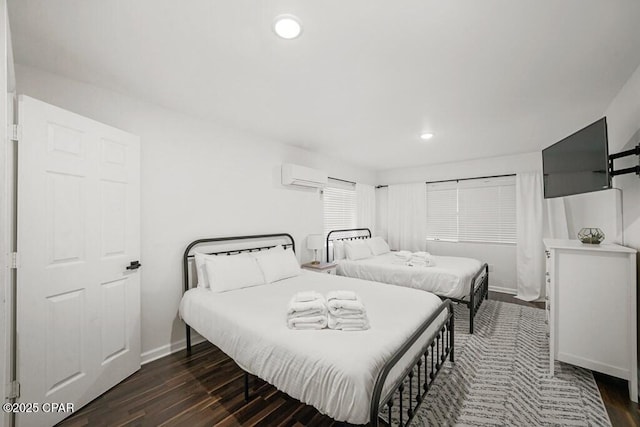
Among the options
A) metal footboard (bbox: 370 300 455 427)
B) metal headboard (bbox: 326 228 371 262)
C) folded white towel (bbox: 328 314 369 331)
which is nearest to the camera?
metal footboard (bbox: 370 300 455 427)

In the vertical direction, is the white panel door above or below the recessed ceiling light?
below

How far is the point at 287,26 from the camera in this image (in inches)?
62.1

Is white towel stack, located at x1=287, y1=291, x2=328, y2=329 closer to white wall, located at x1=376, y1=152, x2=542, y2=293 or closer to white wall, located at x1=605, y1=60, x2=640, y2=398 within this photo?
white wall, located at x1=605, y1=60, x2=640, y2=398

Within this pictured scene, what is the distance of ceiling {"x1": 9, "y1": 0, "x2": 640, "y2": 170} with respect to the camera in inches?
58.1

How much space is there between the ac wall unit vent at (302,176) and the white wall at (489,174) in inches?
103

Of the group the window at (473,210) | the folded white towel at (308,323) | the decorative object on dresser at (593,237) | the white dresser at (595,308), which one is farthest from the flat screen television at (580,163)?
the folded white towel at (308,323)

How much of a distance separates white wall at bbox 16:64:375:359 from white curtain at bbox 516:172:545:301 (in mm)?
4345

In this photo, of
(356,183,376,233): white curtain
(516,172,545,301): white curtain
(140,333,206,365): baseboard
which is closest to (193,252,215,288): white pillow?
(140,333,206,365): baseboard

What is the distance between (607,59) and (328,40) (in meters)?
2.05

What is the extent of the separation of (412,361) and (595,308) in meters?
1.71

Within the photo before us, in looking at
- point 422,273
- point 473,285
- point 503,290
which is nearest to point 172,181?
point 422,273

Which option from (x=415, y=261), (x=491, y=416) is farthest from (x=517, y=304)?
(x=491, y=416)

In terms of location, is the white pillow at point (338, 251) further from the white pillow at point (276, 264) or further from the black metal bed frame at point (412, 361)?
the white pillow at point (276, 264)

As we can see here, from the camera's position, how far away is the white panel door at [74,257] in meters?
1.70
